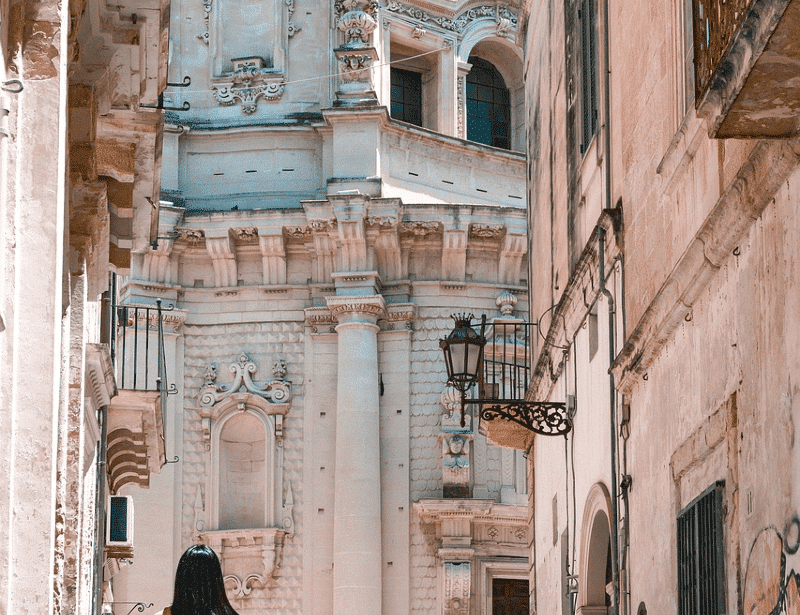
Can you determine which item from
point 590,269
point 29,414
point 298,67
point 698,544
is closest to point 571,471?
point 590,269

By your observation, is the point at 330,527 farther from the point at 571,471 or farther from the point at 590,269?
the point at 590,269

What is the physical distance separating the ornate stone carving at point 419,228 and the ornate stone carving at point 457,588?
4786mm

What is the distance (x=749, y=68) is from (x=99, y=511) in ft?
39.6

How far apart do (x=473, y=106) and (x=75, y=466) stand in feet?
56.8

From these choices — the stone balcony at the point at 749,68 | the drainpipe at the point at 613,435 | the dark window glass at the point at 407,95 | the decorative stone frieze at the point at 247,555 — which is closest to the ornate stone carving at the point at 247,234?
the dark window glass at the point at 407,95

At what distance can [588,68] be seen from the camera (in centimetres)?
1423

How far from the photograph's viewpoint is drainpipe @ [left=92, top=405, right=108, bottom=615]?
16.7 m

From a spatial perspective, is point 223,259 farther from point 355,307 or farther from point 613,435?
point 613,435

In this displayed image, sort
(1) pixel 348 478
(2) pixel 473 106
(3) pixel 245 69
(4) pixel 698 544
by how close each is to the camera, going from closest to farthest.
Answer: (4) pixel 698 544, (1) pixel 348 478, (3) pixel 245 69, (2) pixel 473 106

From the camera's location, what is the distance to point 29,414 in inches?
320

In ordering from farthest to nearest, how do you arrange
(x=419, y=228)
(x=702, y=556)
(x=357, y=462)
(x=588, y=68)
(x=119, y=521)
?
(x=419, y=228) → (x=357, y=462) → (x=119, y=521) → (x=588, y=68) → (x=702, y=556)

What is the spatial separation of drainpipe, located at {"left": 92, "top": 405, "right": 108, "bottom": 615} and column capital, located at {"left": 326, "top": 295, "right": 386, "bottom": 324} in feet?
24.7

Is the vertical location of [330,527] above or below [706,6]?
below

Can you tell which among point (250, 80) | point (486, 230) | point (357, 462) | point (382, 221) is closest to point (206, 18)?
point (250, 80)
